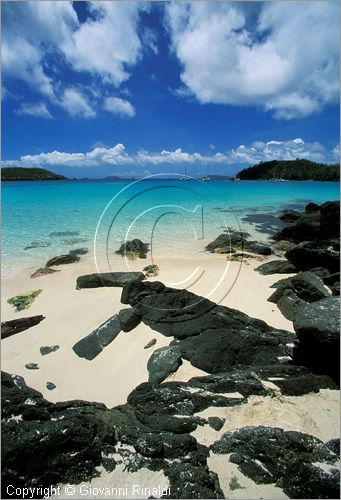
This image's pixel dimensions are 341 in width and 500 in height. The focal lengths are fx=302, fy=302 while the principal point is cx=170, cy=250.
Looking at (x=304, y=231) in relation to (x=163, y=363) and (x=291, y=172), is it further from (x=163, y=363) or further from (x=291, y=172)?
(x=291, y=172)

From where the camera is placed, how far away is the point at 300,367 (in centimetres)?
430

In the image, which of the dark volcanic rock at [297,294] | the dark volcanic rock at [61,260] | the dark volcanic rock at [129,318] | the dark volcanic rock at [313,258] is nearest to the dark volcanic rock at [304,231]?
the dark volcanic rock at [313,258]

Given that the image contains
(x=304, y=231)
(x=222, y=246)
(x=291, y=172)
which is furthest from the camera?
(x=291, y=172)

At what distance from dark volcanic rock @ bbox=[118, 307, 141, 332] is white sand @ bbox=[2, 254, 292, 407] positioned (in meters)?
0.11

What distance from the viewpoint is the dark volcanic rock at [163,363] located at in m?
4.64

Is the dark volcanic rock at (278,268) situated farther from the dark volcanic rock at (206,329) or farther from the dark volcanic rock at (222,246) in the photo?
the dark volcanic rock at (206,329)

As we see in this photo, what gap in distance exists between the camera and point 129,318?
596 cm

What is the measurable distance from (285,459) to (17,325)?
17.7 ft

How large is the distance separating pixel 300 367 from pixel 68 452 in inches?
125

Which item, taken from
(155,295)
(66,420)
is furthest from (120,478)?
(155,295)

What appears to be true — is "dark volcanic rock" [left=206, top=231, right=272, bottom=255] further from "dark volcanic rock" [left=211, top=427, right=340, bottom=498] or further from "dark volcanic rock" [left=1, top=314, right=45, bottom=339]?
"dark volcanic rock" [left=211, top=427, right=340, bottom=498]

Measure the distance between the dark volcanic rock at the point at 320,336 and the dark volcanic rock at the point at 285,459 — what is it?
4.01ft

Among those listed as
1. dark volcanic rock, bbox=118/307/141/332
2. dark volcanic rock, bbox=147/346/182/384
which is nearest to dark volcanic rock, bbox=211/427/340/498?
dark volcanic rock, bbox=147/346/182/384

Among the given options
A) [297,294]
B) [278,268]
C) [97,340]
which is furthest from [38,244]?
[297,294]
